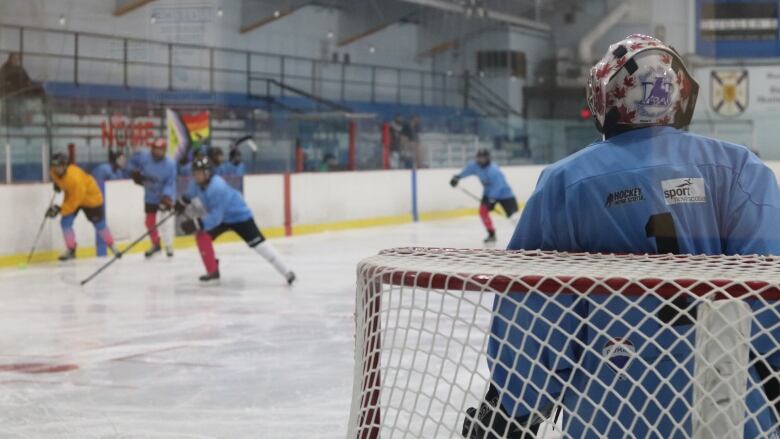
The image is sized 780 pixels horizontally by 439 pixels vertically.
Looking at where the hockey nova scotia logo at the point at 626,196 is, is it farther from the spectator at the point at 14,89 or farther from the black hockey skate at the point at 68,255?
the spectator at the point at 14,89

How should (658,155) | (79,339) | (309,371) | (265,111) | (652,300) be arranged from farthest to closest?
1. (265,111)
2. (79,339)
3. (309,371)
4. (658,155)
5. (652,300)

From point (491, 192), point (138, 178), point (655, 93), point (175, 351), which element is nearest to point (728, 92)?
point (491, 192)

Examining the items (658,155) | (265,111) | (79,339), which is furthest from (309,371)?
(265,111)

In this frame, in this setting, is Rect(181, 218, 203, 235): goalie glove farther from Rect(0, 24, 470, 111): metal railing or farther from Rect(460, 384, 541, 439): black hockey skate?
Rect(460, 384, 541, 439): black hockey skate

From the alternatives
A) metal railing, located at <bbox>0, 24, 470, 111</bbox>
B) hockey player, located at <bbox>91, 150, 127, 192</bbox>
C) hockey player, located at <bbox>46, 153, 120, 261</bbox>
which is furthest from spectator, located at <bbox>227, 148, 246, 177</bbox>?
hockey player, located at <bbox>46, 153, 120, 261</bbox>

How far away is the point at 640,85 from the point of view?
1.70 metres

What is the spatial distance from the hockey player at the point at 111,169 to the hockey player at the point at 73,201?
56 centimetres

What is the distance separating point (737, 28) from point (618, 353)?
36.9 ft

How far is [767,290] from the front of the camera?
1.37 meters

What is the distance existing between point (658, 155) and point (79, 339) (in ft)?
15.0

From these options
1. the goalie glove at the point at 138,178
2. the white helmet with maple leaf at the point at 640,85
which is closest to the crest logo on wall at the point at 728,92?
the goalie glove at the point at 138,178

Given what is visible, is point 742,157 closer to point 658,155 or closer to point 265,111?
point 658,155

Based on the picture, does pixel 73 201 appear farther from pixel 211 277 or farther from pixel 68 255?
pixel 211 277

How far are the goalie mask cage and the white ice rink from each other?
2.07 meters
